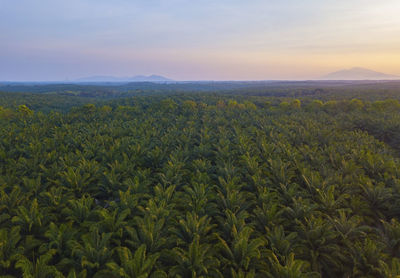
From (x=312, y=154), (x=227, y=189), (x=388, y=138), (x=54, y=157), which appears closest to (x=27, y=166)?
(x=54, y=157)

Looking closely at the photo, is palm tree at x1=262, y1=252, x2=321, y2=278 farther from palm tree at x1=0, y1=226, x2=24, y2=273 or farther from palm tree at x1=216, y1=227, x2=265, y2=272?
palm tree at x1=0, y1=226, x2=24, y2=273

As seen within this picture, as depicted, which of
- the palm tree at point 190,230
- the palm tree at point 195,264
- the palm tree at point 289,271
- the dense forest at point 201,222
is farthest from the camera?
the palm tree at point 190,230

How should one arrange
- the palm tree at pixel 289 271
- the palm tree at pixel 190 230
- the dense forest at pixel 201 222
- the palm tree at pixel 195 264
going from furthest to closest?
the palm tree at pixel 190 230, the dense forest at pixel 201 222, the palm tree at pixel 195 264, the palm tree at pixel 289 271

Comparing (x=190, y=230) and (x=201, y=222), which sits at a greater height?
(x=201, y=222)

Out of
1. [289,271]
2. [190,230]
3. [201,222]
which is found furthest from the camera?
[201,222]

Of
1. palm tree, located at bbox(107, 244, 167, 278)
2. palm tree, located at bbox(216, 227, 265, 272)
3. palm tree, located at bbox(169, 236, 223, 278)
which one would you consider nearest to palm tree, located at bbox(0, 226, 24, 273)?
palm tree, located at bbox(107, 244, 167, 278)

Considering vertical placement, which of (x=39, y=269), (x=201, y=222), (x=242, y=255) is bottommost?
(x=242, y=255)

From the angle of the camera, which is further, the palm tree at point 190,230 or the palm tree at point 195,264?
the palm tree at point 190,230

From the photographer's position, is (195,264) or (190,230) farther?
(190,230)

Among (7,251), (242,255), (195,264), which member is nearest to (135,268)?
(195,264)

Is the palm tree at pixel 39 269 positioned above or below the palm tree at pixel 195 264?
above

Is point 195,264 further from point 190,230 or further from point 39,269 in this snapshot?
point 39,269

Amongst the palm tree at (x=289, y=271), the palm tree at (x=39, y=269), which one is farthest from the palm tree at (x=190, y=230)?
the palm tree at (x=39, y=269)

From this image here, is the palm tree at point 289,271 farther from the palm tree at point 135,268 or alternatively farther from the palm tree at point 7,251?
the palm tree at point 7,251
